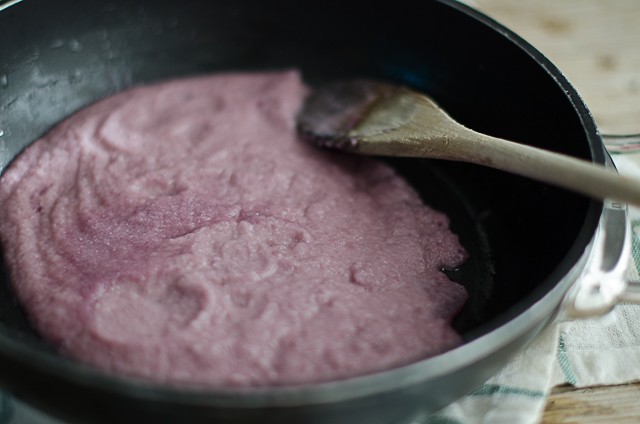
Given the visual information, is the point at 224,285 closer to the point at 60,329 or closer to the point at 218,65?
the point at 60,329

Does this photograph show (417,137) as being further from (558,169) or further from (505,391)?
(505,391)

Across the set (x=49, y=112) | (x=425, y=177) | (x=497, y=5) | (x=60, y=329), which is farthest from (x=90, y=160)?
(x=497, y=5)

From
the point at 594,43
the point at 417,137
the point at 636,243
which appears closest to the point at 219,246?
the point at 417,137


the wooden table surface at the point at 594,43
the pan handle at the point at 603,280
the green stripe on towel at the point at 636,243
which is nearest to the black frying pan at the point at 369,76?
the pan handle at the point at 603,280

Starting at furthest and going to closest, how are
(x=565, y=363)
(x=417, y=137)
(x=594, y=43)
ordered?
1. (x=594, y=43)
2. (x=417, y=137)
3. (x=565, y=363)

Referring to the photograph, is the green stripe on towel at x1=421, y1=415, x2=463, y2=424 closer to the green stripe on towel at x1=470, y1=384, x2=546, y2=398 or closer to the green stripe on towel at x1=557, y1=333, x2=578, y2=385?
the green stripe on towel at x1=470, y1=384, x2=546, y2=398

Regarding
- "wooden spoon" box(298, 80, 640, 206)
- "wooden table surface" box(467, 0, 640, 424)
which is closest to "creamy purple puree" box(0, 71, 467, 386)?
"wooden spoon" box(298, 80, 640, 206)
